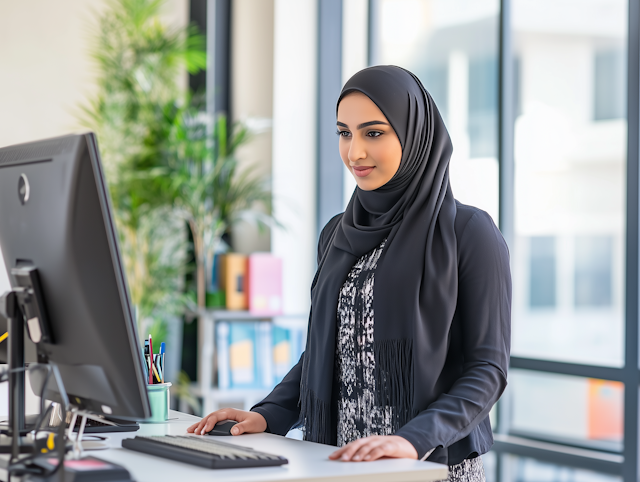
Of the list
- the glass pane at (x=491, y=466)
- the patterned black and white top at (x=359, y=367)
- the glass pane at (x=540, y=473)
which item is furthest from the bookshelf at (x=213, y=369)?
the patterned black and white top at (x=359, y=367)

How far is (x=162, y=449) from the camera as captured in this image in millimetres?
1253

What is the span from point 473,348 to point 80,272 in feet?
2.51

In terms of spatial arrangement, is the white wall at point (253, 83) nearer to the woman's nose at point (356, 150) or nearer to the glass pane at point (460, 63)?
the glass pane at point (460, 63)

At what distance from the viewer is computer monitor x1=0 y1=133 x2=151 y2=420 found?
1.08 m

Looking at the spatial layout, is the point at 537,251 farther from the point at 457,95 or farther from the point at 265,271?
the point at 265,271

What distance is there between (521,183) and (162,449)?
2.48 meters

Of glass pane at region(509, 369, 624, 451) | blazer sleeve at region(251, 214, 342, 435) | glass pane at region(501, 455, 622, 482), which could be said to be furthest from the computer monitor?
glass pane at region(501, 455, 622, 482)

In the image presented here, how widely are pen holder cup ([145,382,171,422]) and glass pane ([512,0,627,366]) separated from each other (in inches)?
76.1

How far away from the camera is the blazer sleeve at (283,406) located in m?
1.68

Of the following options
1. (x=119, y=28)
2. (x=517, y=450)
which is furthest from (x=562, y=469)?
(x=119, y=28)

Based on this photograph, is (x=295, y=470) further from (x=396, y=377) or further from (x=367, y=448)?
(x=396, y=377)

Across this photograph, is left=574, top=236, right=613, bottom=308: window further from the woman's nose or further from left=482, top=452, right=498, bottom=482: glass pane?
the woman's nose

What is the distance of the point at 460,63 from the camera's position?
373 cm

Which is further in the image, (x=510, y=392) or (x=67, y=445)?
(x=510, y=392)
